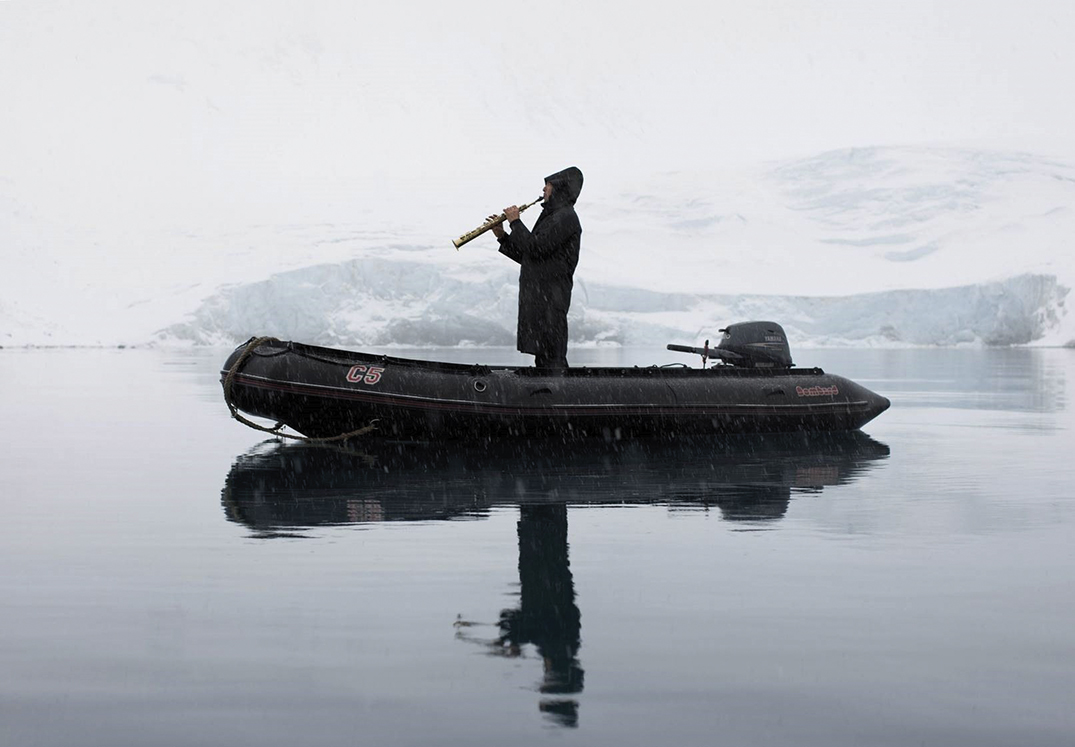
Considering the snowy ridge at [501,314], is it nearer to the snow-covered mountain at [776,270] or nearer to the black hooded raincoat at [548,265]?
the snow-covered mountain at [776,270]

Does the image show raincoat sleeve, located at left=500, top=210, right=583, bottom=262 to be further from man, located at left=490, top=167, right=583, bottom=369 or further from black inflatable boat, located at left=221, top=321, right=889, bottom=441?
black inflatable boat, located at left=221, top=321, right=889, bottom=441

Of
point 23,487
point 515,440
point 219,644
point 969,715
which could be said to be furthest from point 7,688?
point 515,440

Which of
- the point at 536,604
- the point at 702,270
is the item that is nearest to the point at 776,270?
the point at 702,270

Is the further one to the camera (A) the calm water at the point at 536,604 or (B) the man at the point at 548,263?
(B) the man at the point at 548,263

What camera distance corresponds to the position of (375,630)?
504 centimetres

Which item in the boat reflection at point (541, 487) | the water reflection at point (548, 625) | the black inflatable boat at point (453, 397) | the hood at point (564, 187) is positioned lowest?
the water reflection at point (548, 625)

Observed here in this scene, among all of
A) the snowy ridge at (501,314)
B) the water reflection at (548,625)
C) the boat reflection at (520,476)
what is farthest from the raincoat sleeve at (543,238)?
the snowy ridge at (501,314)

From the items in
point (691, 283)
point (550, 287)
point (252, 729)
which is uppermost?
point (691, 283)

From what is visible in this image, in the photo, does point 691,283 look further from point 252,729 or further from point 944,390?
point 252,729

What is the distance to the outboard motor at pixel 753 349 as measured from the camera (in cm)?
1481

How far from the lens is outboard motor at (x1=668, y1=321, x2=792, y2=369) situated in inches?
583

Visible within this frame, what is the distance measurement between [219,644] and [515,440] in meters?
8.03

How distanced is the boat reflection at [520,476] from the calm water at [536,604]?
66mm

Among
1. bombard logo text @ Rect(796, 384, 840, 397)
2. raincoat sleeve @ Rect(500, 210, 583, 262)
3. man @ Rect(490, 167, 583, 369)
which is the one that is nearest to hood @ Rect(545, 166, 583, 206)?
man @ Rect(490, 167, 583, 369)
